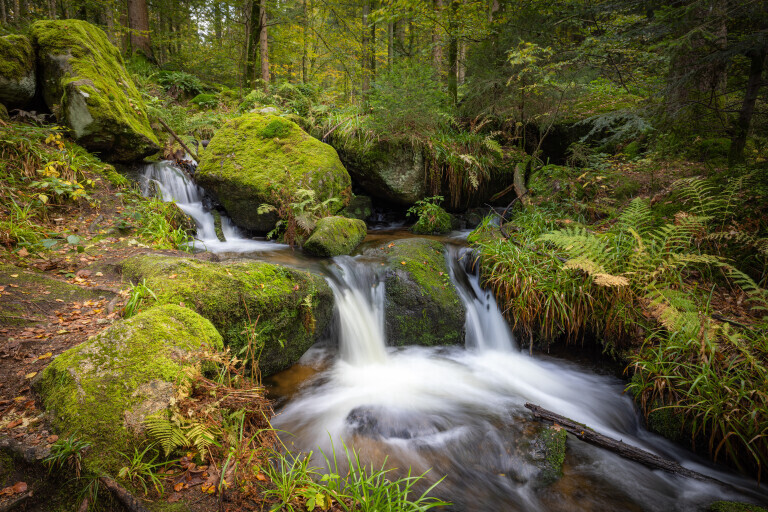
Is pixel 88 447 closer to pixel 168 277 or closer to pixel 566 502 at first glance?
pixel 168 277

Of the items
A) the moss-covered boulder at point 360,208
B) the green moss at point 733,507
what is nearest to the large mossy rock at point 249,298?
the green moss at point 733,507

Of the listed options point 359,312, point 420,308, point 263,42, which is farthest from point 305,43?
point 420,308

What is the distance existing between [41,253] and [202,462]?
12.5ft

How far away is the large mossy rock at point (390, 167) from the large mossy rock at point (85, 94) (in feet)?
14.1

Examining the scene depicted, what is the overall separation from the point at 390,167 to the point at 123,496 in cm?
775

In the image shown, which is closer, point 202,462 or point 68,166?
point 202,462

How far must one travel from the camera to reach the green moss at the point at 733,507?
278 cm

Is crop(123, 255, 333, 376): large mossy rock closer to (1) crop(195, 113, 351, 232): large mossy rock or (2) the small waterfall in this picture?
(2) the small waterfall

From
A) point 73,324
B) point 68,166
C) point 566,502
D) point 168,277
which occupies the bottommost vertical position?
point 566,502

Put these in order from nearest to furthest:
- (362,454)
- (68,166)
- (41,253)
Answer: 1. (362,454)
2. (41,253)
3. (68,166)

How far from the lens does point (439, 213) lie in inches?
339

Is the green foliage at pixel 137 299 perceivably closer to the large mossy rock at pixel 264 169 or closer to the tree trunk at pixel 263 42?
the large mossy rock at pixel 264 169

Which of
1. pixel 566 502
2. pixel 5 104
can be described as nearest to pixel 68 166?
pixel 5 104

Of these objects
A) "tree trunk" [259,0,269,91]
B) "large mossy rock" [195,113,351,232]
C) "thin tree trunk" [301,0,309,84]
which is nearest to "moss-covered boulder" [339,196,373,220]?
"large mossy rock" [195,113,351,232]
